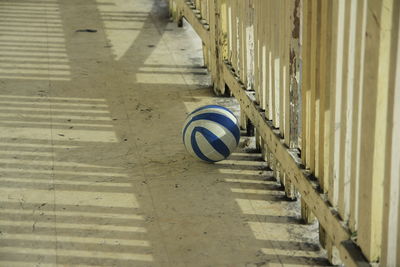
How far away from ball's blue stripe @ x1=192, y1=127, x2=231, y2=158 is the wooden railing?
0.87 ft

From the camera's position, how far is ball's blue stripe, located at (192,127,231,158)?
199 inches

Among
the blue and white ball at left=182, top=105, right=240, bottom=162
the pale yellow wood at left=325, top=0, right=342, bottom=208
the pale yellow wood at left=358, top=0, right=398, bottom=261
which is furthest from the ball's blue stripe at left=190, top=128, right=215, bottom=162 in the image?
the pale yellow wood at left=358, top=0, right=398, bottom=261

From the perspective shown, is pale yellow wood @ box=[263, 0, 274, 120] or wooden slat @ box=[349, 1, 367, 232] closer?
wooden slat @ box=[349, 1, 367, 232]

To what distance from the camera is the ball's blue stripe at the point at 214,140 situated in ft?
16.6

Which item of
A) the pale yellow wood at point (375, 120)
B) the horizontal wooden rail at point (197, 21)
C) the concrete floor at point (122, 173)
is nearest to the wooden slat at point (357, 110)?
the pale yellow wood at point (375, 120)

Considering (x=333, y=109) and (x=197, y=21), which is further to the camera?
(x=197, y=21)

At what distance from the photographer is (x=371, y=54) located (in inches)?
125

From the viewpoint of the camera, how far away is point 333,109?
371cm

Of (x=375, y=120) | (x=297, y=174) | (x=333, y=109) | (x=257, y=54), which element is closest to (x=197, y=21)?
(x=257, y=54)

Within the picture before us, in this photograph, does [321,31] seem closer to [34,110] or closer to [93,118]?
[93,118]

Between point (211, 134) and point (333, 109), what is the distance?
4.78ft

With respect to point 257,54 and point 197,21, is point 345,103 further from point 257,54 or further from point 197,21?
point 197,21

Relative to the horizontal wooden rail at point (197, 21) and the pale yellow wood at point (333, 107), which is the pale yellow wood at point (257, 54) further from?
the horizontal wooden rail at point (197, 21)

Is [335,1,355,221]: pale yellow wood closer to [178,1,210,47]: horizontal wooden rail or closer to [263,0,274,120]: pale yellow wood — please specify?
[263,0,274,120]: pale yellow wood
